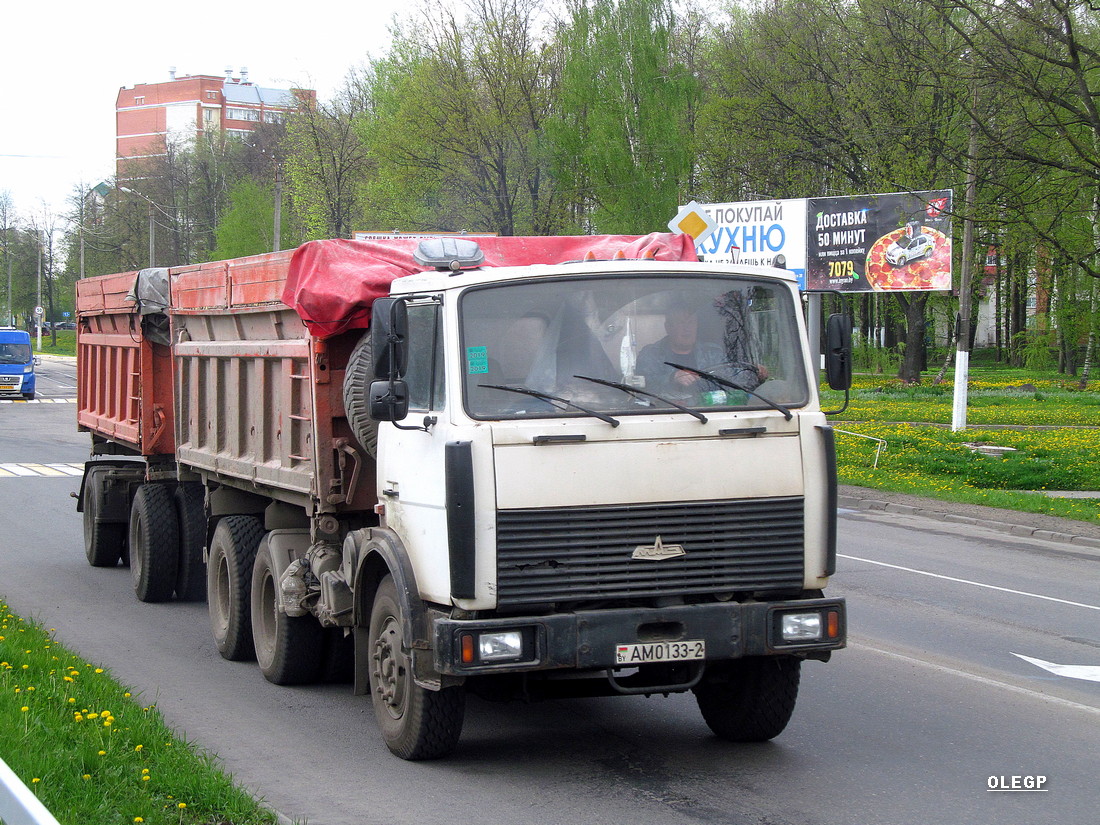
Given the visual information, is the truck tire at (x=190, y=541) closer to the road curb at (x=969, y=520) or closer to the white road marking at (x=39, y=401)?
the road curb at (x=969, y=520)

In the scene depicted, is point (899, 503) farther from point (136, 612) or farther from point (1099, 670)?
point (136, 612)

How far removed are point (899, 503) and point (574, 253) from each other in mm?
11427

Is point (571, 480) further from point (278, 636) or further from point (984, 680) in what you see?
point (984, 680)

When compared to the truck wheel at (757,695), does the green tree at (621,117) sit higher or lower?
higher

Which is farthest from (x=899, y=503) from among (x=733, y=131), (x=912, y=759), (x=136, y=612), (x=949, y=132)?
(x=733, y=131)

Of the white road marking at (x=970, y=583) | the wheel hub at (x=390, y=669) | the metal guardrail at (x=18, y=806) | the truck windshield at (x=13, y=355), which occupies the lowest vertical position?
the white road marking at (x=970, y=583)

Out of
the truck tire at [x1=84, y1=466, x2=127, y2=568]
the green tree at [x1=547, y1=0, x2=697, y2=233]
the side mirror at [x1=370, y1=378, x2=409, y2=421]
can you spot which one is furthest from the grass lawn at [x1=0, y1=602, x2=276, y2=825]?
the green tree at [x1=547, y1=0, x2=697, y2=233]

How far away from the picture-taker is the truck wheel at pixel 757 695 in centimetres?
630

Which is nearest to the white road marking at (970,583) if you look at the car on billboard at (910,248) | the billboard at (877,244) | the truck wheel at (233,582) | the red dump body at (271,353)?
the red dump body at (271,353)

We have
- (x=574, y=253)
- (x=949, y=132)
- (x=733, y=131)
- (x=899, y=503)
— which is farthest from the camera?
(x=733, y=131)

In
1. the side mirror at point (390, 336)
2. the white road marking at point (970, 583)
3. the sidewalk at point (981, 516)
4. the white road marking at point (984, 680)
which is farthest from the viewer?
the sidewalk at point (981, 516)

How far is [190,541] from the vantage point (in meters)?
10.8

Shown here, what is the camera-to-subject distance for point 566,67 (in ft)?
142

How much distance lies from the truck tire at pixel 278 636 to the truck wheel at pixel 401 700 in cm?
148
